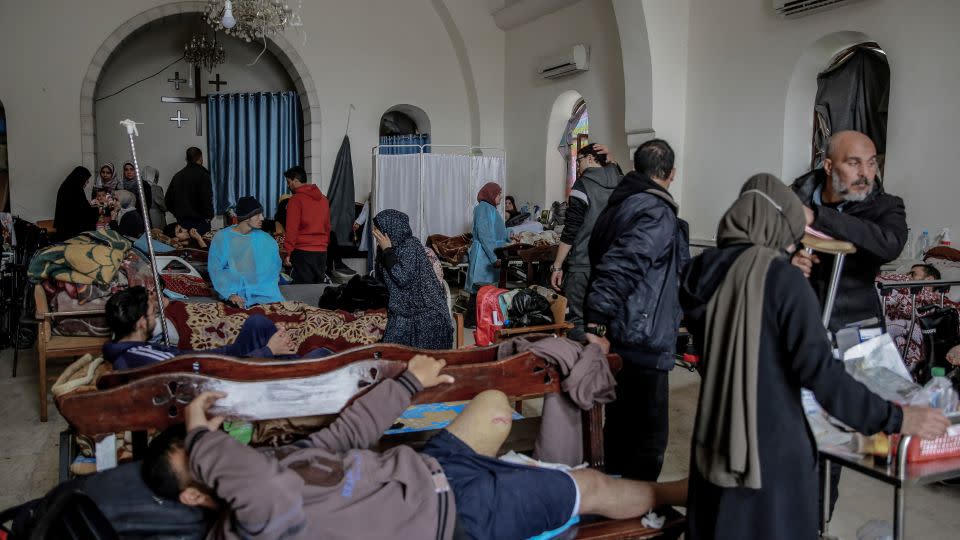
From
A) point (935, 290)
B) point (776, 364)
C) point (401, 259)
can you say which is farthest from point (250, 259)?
point (935, 290)

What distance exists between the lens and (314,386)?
211cm

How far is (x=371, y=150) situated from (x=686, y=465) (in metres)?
7.10

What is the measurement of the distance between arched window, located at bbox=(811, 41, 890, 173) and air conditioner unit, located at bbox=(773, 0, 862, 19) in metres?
0.79

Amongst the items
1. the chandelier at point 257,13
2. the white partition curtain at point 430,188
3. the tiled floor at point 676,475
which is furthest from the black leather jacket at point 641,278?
A: the white partition curtain at point 430,188

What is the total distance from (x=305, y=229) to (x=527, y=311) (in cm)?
218

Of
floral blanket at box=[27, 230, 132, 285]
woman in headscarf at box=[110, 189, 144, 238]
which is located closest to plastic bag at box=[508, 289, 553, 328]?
floral blanket at box=[27, 230, 132, 285]

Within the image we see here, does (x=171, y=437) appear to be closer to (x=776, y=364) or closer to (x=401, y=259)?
(x=776, y=364)

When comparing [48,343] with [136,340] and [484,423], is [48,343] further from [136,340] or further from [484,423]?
[484,423]

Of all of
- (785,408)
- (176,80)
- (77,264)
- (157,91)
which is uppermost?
(176,80)

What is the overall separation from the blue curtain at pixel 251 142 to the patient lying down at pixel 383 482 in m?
8.54

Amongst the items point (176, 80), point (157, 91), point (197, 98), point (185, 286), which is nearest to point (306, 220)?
point (185, 286)

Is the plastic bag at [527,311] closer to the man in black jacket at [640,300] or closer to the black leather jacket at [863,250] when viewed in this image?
the man in black jacket at [640,300]

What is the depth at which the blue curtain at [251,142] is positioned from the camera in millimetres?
10070

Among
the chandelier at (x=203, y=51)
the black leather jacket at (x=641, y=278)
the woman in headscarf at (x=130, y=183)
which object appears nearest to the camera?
the black leather jacket at (x=641, y=278)
